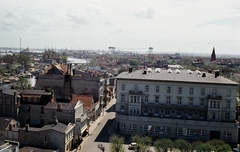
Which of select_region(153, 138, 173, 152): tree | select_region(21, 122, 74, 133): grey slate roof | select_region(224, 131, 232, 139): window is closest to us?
select_region(153, 138, 173, 152): tree

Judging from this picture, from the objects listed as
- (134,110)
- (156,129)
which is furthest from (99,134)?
(156,129)

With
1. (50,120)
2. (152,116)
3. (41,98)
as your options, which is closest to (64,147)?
(50,120)

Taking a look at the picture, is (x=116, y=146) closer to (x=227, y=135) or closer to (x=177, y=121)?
(x=177, y=121)

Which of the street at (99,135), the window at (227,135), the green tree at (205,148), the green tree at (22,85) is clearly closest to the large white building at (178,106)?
the window at (227,135)

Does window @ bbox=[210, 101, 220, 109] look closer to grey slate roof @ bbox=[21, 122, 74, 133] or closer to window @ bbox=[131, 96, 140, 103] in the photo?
window @ bbox=[131, 96, 140, 103]

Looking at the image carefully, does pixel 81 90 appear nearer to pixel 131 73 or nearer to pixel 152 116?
pixel 131 73

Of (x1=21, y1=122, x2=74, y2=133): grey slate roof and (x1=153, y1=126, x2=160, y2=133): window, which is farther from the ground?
(x1=21, y1=122, x2=74, y2=133): grey slate roof

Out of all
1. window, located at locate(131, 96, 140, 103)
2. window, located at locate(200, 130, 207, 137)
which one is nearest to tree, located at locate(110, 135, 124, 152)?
window, located at locate(131, 96, 140, 103)

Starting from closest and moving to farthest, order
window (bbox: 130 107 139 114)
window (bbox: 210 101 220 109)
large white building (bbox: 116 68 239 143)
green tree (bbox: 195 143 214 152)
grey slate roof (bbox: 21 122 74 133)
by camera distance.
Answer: green tree (bbox: 195 143 214 152)
grey slate roof (bbox: 21 122 74 133)
large white building (bbox: 116 68 239 143)
window (bbox: 210 101 220 109)
window (bbox: 130 107 139 114)
